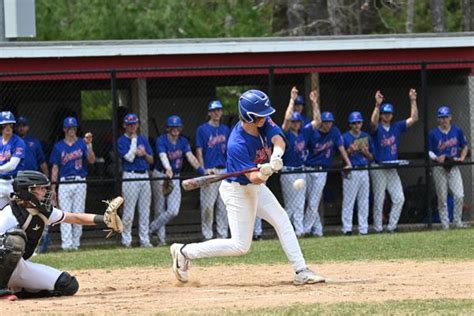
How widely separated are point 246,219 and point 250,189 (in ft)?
0.87

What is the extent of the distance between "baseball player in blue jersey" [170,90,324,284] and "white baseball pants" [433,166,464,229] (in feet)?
22.7

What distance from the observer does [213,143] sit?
15781 mm

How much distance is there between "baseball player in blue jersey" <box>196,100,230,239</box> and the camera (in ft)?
51.8

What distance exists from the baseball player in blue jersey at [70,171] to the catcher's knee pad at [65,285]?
564cm

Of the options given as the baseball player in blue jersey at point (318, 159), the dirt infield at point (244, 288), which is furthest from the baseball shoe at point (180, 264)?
the baseball player in blue jersey at point (318, 159)

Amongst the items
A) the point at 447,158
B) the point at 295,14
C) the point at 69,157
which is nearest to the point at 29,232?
the point at 69,157

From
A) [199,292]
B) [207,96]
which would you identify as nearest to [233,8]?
[207,96]

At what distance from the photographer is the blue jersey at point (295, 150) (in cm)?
1597

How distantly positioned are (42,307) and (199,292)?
4.67 ft

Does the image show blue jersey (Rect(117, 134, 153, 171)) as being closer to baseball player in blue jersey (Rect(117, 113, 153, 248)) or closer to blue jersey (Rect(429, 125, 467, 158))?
baseball player in blue jersey (Rect(117, 113, 153, 248))

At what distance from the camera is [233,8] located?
30422 mm

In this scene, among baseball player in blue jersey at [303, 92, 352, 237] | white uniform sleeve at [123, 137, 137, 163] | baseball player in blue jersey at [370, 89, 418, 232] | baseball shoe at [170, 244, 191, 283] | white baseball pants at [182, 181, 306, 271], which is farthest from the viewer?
baseball player in blue jersey at [370, 89, 418, 232]

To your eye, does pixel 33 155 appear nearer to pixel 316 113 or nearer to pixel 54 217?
pixel 316 113

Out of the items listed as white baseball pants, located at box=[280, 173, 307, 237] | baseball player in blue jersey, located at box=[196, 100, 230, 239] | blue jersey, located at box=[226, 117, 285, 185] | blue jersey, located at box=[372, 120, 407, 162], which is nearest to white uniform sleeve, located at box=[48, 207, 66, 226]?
blue jersey, located at box=[226, 117, 285, 185]
